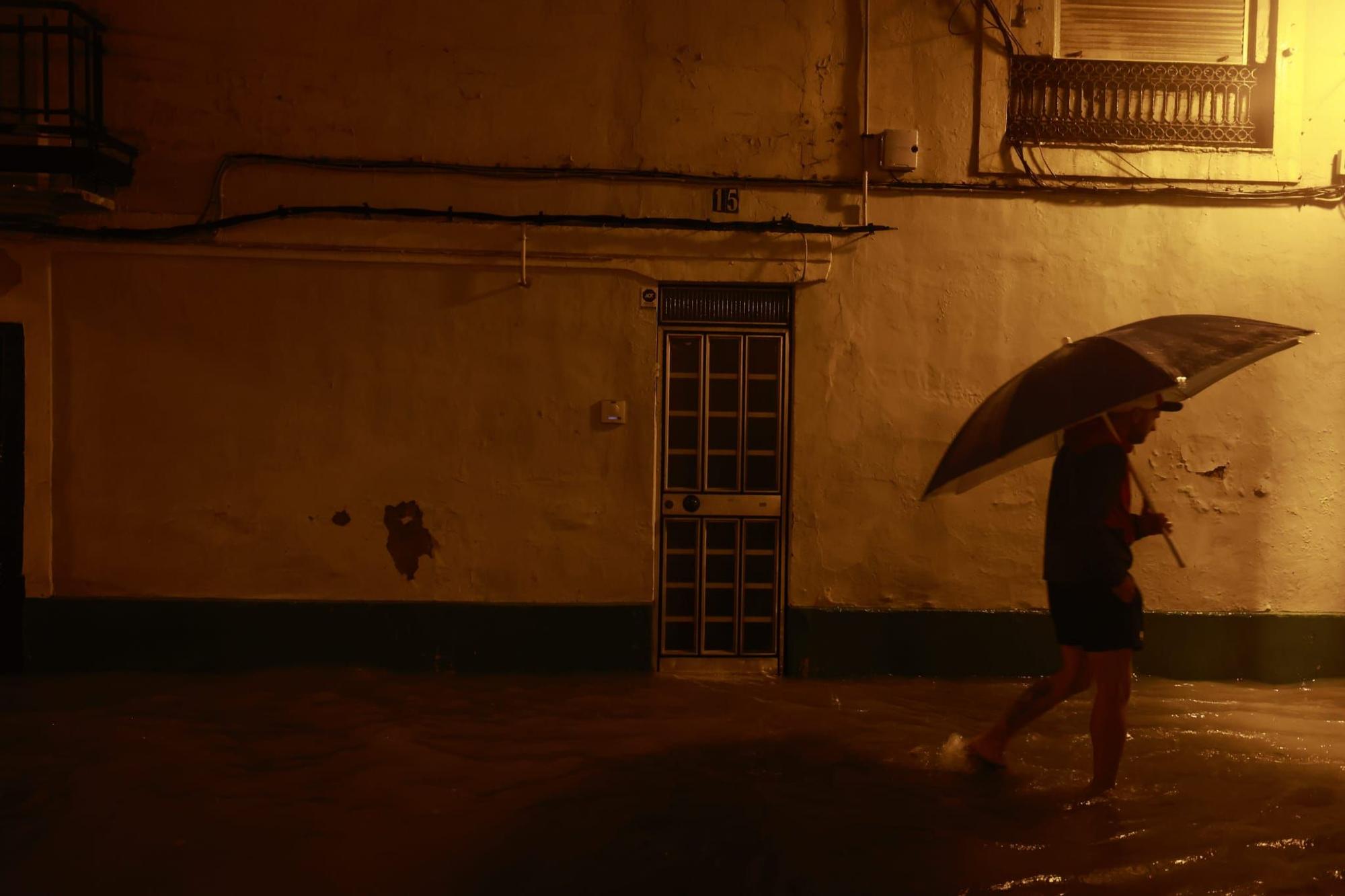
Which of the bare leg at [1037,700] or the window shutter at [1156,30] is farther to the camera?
the window shutter at [1156,30]

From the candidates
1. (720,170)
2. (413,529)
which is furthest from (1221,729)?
(413,529)

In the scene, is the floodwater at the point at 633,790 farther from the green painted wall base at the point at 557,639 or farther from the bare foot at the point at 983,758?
the green painted wall base at the point at 557,639

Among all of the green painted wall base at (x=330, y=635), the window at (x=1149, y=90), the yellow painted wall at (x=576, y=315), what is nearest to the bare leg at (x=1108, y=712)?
the yellow painted wall at (x=576, y=315)

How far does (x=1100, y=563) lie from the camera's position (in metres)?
4.31

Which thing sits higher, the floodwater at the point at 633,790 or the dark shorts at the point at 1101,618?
the dark shorts at the point at 1101,618

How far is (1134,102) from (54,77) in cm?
699

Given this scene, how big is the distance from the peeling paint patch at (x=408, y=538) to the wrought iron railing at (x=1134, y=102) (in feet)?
15.4

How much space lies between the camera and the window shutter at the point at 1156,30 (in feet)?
23.0

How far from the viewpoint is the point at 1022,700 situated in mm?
4805

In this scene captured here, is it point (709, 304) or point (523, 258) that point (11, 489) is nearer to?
point (523, 258)

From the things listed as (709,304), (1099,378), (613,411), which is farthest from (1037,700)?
(709,304)

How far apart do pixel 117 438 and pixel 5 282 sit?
1.17m

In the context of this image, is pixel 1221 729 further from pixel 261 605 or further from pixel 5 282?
pixel 5 282

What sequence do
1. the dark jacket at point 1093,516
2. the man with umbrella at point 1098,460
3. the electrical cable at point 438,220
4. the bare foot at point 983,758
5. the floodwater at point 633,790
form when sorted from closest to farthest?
1. the floodwater at point 633,790
2. the man with umbrella at point 1098,460
3. the dark jacket at point 1093,516
4. the bare foot at point 983,758
5. the electrical cable at point 438,220
